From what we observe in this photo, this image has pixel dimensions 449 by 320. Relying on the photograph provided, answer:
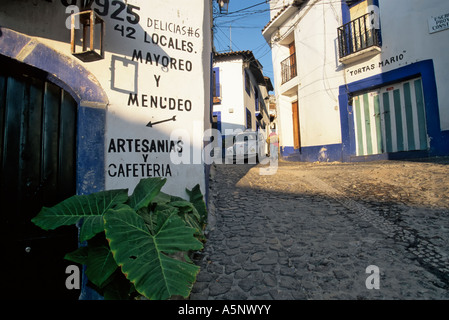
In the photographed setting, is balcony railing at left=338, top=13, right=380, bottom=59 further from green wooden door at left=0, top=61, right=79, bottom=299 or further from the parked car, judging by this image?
green wooden door at left=0, top=61, right=79, bottom=299

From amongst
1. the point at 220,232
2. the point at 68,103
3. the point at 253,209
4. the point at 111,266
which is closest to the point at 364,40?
the point at 253,209

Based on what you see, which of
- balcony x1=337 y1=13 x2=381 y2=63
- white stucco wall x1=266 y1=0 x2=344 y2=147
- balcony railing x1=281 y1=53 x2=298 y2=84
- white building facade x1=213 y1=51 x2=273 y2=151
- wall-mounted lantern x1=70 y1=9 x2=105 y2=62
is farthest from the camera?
white building facade x1=213 y1=51 x2=273 y2=151

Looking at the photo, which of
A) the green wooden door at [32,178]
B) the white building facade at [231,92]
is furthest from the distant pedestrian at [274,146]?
the green wooden door at [32,178]

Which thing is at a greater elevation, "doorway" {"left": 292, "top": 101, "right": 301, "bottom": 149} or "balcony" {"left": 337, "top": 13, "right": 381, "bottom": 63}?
"balcony" {"left": 337, "top": 13, "right": 381, "bottom": 63}

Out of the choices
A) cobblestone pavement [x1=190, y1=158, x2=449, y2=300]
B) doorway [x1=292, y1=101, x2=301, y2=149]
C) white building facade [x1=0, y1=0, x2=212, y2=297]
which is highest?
doorway [x1=292, y1=101, x2=301, y2=149]

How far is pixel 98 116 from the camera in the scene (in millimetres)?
2996

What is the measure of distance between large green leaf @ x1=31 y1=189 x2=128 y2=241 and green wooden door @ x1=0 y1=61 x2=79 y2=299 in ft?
3.08

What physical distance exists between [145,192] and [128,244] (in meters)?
0.68

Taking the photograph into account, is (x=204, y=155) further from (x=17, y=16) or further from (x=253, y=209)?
(x=17, y=16)

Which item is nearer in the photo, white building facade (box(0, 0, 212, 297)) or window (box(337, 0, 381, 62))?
white building facade (box(0, 0, 212, 297))

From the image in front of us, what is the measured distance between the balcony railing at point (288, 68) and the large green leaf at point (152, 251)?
1190 centimetres

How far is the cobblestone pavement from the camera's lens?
223cm

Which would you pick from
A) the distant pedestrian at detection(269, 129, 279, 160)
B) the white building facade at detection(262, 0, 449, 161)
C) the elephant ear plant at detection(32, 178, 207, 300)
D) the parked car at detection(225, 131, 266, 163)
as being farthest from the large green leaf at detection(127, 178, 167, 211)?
the distant pedestrian at detection(269, 129, 279, 160)

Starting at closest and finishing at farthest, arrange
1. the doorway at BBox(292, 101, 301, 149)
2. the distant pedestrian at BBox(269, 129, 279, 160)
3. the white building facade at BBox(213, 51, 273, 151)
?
the doorway at BBox(292, 101, 301, 149)
the distant pedestrian at BBox(269, 129, 279, 160)
the white building facade at BBox(213, 51, 273, 151)
